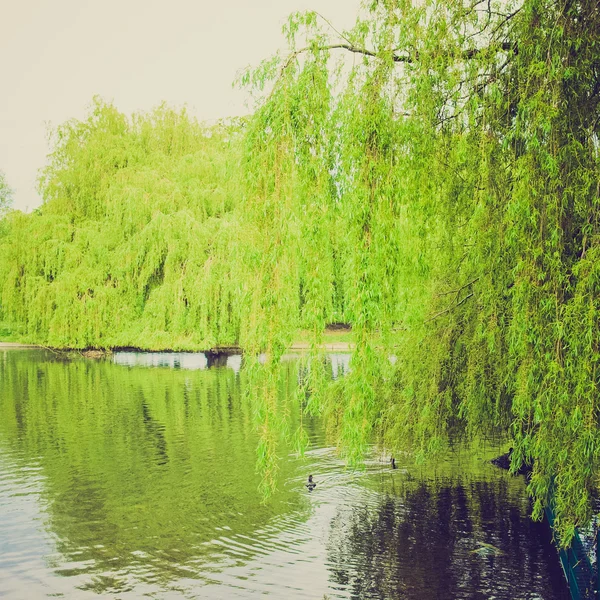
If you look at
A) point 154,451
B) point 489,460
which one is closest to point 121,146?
point 154,451

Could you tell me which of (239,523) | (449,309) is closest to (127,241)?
(239,523)

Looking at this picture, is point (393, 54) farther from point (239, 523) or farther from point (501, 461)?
point (501, 461)

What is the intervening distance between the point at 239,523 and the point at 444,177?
5.77 meters

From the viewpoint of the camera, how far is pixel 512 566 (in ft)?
27.3

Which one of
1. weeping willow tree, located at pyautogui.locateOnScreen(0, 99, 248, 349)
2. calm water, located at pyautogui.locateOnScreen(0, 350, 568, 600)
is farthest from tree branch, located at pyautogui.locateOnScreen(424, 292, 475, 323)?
weeping willow tree, located at pyautogui.locateOnScreen(0, 99, 248, 349)

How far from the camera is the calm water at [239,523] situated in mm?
8039

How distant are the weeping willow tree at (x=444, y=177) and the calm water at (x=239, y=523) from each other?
1.39 m

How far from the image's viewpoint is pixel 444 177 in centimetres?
629

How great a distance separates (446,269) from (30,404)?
14596mm

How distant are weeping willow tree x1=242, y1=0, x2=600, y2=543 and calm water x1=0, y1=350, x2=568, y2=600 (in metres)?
1.39

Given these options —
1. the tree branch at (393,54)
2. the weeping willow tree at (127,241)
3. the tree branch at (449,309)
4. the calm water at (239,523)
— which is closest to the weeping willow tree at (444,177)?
the tree branch at (393,54)

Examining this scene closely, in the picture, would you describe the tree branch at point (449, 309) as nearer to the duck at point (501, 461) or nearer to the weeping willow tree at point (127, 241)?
the duck at point (501, 461)

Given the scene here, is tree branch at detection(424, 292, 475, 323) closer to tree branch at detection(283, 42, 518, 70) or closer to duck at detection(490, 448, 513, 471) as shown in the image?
tree branch at detection(283, 42, 518, 70)

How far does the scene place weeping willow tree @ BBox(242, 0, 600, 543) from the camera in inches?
200
